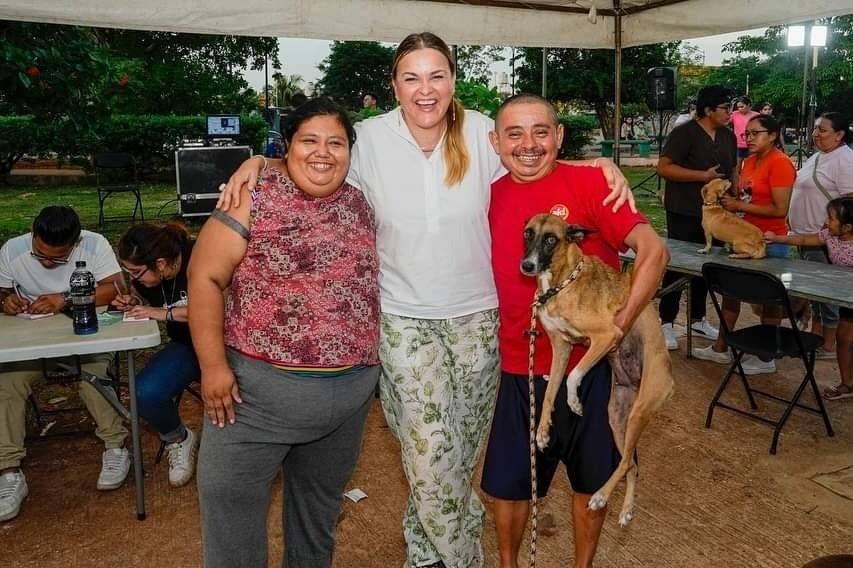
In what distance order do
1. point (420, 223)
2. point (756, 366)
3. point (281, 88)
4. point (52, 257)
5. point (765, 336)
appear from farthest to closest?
point (281, 88), point (756, 366), point (765, 336), point (52, 257), point (420, 223)

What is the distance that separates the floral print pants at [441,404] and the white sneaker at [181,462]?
181 cm

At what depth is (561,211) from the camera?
237cm

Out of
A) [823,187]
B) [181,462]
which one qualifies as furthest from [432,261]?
[823,187]

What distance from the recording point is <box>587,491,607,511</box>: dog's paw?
243 cm

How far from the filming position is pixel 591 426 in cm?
246

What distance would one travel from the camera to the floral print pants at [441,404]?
7.91ft

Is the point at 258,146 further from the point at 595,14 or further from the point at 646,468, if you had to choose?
the point at 646,468

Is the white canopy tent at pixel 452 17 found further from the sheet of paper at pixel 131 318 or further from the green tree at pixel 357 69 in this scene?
the green tree at pixel 357 69

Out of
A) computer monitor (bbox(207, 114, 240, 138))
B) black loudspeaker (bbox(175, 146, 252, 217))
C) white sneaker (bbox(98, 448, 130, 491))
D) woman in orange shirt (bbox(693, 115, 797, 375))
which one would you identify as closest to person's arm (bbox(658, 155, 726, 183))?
woman in orange shirt (bbox(693, 115, 797, 375))

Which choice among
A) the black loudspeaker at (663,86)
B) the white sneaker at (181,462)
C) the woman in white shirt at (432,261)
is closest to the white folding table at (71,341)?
the white sneaker at (181,462)

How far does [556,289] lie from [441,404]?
560mm

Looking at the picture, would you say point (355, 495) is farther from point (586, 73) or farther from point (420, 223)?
point (586, 73)

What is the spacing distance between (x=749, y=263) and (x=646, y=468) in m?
1.82

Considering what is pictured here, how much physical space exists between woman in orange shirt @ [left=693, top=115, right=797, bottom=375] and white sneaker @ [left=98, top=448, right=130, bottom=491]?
4265 millimetres
